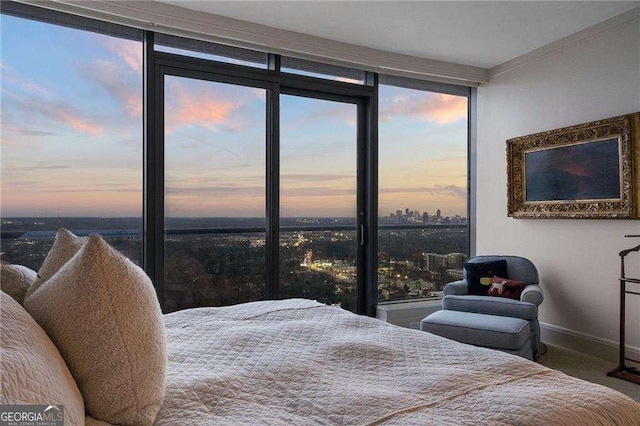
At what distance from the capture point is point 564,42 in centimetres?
395

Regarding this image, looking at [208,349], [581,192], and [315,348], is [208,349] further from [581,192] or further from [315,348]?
[581,192]

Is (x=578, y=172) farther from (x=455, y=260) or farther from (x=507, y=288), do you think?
(x=455, y=260)

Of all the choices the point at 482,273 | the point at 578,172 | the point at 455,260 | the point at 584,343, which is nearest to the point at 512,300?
the point at 482,273

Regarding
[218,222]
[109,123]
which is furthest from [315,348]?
[109,123]

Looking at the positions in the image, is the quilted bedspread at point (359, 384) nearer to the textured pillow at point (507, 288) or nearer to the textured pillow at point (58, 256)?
the textured pillow at point (58, 256)

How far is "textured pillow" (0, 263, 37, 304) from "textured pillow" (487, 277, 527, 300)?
3508 millimetres

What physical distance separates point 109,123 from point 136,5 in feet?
2.92

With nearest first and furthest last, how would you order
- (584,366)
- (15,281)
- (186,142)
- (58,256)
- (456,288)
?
(15,281)
(58,256)
(584,366)
(186,142)
(456,288)

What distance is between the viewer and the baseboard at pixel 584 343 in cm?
356

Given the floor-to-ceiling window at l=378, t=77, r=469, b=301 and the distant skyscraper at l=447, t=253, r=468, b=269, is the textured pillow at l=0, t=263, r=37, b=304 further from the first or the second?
the distant skyscraper at l=447, t=253, r=468, b=269

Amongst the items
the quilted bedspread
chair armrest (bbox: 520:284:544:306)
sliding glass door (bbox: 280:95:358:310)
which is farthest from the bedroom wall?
the quilted bedspread

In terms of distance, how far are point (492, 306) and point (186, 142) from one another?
2.83m

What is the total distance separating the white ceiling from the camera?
334cm

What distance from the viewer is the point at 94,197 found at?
11.1 feet
